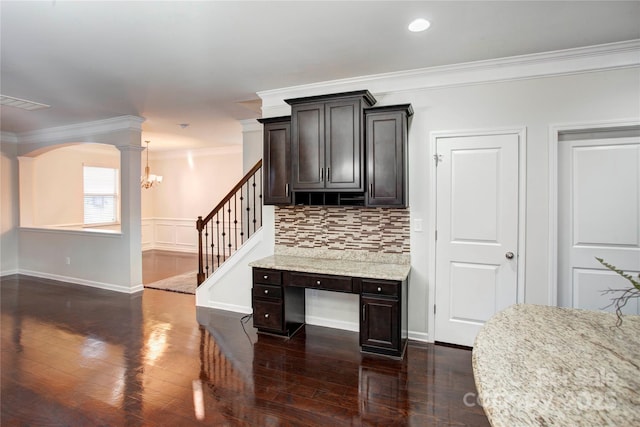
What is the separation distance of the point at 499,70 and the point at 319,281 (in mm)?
2544

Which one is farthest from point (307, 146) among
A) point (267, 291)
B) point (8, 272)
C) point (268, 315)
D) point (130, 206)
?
point (8, 272)

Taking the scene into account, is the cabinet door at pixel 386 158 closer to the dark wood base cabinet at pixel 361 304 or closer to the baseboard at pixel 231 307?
the dark wood base cabinet at pixel 361 304

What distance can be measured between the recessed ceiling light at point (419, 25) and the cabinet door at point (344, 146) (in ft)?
2.73

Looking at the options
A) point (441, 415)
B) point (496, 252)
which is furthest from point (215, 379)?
point (496, 252)

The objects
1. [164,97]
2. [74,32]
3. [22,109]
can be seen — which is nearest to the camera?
[74,32]

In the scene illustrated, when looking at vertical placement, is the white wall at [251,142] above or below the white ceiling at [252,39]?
below

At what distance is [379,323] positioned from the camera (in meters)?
3.06

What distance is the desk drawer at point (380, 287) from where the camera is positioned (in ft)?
9.82

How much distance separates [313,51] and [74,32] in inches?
71.4

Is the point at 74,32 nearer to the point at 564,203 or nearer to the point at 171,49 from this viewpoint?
the point at 171,49

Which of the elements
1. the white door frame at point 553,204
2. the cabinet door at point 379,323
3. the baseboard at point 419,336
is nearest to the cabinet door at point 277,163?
the cabinet door at point 379,323

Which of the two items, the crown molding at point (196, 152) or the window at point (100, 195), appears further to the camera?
the crown molding at point (196, 152)

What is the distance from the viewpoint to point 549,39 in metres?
2.69

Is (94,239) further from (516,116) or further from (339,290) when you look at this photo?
(516,116)
